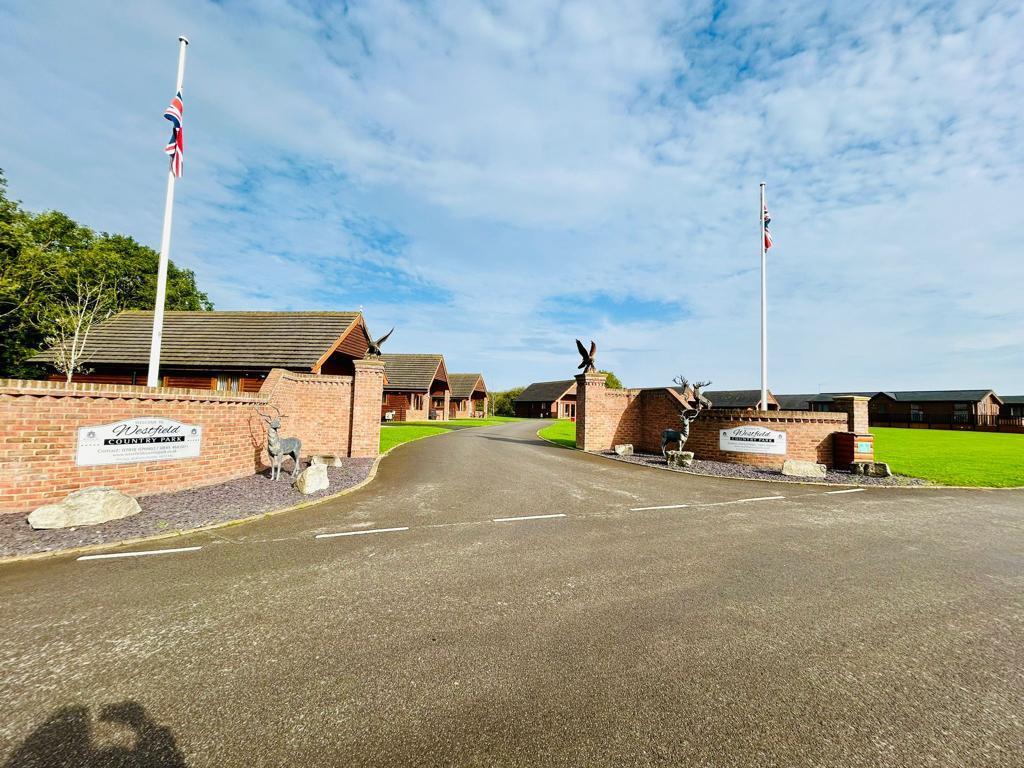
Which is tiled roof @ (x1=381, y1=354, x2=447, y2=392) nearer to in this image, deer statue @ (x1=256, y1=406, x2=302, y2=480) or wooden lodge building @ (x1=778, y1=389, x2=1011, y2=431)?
deer statue @ (x1=256, y1=406, x2=302, y2=480)

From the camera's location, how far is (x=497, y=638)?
11.3 ft

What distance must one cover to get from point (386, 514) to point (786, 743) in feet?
20.7

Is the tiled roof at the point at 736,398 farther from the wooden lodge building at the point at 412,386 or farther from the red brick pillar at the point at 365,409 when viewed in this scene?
the red brick pillar at the point at 365,409

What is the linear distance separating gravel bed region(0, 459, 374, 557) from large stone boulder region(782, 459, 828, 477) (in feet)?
40.0

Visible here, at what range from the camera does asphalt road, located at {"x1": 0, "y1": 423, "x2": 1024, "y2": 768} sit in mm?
2352

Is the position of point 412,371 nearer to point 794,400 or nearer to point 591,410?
point 591,410

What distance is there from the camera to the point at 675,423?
635 inches

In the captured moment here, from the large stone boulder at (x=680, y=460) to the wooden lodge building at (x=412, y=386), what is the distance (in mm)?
27768

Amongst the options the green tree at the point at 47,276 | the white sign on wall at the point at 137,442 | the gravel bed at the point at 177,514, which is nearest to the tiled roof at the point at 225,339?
the green tree at the point at 47,276

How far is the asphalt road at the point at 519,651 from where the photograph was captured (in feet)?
7.72

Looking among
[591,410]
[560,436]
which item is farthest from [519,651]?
[560,436]

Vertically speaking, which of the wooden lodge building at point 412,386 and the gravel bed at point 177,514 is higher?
the wooden lodge building at point 412,386

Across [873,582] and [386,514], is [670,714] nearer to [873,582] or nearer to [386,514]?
[873,582]

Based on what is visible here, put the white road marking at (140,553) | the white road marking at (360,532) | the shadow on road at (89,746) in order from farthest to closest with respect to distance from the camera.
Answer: the white road marking at (360,532)
the white road marking at (140,553)
the shadow on road at (89,746)
